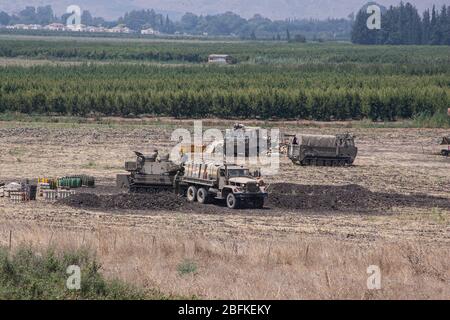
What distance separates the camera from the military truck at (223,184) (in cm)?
3316

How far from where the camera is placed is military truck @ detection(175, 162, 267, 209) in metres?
33.2

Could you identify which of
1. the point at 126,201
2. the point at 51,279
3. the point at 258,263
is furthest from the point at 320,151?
the point at 51,279

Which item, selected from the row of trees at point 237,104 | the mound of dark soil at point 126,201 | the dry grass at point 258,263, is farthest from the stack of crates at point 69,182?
the row of trees at point 237,104

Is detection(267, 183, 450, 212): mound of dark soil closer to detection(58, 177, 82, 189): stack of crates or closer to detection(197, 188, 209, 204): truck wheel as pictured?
detection(197, 188, 209, 204): truck wheel

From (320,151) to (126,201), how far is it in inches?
555

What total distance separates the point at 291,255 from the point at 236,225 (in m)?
6.30

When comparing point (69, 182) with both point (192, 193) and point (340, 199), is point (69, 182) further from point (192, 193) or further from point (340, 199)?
point (340, 199)

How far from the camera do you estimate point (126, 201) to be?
33.8 m

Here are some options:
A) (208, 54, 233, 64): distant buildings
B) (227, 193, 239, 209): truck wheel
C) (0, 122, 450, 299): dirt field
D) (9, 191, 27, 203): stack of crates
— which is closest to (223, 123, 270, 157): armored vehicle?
(0, 122, 450, 299): dirt field

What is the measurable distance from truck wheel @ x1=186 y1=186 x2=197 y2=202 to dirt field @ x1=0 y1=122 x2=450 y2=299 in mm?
758

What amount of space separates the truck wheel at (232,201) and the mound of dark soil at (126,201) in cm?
155

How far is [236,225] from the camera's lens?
99.6 feet
